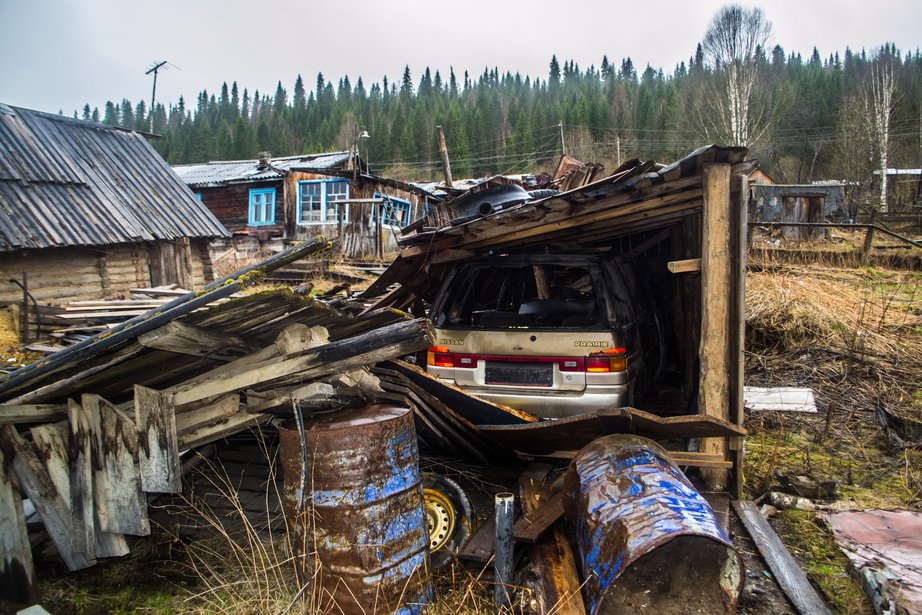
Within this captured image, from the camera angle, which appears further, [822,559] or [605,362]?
[605,362]

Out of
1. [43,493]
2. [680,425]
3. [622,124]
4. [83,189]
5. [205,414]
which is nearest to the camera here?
[680,425]

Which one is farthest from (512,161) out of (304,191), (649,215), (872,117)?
(649,215)

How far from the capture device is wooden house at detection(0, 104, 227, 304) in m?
12.3

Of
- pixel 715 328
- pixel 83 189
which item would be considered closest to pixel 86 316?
pixel 83 189

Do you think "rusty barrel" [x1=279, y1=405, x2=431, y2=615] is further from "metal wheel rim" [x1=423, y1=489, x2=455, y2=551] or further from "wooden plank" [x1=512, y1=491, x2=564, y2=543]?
"wooden plank" [x1=512, y1=491, x2=564, y2=543]

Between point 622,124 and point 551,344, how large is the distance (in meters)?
65.3

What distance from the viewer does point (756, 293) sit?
911 cm

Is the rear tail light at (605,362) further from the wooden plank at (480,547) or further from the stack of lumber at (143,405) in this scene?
the stack of lumber at (143,405)

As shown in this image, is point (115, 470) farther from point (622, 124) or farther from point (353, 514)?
point (622, 124)

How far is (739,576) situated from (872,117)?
4723cm

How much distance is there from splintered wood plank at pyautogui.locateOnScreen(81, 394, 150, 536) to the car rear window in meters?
2.51

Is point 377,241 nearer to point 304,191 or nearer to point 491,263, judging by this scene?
point 304,191

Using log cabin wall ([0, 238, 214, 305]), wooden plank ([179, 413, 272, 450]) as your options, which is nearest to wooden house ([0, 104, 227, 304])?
log cabin wall ([0, 238, 214, 305])

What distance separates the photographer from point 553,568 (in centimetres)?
332
